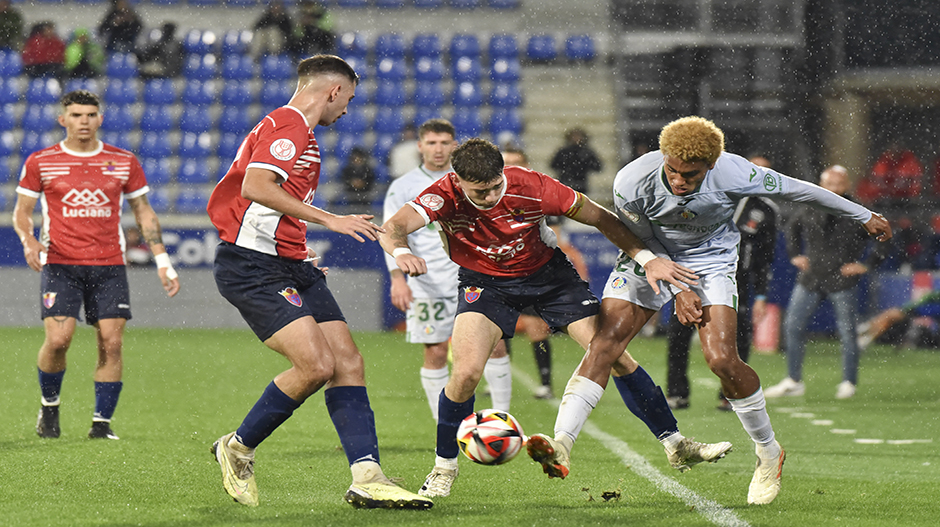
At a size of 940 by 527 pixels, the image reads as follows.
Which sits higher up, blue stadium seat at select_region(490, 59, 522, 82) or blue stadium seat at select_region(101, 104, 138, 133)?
blue stadium seat at select_region(490, 59, 522, 82)

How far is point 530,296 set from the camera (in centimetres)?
540

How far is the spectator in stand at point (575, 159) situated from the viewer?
16531mm

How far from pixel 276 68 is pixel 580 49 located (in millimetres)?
5314

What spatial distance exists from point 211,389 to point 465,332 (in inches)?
205

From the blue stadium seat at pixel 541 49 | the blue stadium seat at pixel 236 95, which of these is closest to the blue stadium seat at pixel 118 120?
the blue stadium seat at pixel 236 95

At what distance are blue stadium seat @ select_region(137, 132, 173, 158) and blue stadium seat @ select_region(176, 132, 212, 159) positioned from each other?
0.69 feet

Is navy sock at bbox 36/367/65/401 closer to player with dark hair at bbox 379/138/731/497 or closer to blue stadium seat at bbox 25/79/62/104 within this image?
player with dark hair at bbox 379/138/731/497

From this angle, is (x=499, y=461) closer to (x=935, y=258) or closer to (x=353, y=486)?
(x=353, y=486)

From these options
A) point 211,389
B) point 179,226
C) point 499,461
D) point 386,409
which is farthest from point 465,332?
point 179,226

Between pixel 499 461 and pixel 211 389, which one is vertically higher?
Answer: pixel 499 461

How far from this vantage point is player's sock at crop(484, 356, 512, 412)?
7043mm

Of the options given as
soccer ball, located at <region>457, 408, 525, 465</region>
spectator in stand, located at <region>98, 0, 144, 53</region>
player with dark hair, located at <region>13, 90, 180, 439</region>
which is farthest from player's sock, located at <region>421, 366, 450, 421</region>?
spectator in stand, located at <region>98, 0, 144, 53</region>

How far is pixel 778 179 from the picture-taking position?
521 cm

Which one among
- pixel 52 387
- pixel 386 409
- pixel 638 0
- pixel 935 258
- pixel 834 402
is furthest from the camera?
pixel 638 0
